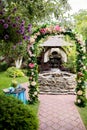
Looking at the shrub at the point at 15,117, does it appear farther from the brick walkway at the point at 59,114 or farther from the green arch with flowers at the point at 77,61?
the green arch with flowers at the point at 77,61

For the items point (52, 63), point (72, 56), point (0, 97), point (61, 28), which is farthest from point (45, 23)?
point (72, 56)

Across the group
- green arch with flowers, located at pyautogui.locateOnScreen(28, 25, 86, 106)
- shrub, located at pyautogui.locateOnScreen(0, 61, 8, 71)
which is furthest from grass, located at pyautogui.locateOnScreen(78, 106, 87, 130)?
shrub, located at pyautogui.locateOnScreen(0, 61, 8, 71)

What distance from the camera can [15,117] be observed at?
445 centimetres

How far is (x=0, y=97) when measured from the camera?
5094 millimetres

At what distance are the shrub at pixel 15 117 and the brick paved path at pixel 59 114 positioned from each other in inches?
→ 90.3

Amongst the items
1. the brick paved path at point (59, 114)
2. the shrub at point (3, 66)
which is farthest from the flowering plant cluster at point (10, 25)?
the shrub at point (3, 66)

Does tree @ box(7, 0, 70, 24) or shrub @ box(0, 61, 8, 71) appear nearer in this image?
tree @ box(7, 0, 70, 24)

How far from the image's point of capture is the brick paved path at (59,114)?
278 inches

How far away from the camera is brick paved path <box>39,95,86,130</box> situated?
23.2 feet

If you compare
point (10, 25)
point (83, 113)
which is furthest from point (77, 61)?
point (10, 25)

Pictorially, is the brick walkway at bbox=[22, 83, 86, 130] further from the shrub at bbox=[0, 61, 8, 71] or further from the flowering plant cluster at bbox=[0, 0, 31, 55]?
the shrub at bbox=[0, 61, 8, 71]

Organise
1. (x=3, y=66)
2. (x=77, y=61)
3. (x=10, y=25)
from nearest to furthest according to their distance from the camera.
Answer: (x=10, y=25)
(x=77, y=61)
(x=3, y=66)

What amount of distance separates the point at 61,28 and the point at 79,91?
2.50 m

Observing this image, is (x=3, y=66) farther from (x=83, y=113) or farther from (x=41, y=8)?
(x=83, y=113)
